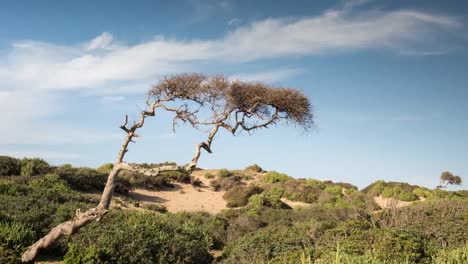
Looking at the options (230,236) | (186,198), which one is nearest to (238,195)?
(186,198)

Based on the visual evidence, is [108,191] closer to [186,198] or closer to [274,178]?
[186,198]

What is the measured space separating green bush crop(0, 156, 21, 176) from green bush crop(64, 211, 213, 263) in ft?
53.7

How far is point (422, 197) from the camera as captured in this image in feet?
123

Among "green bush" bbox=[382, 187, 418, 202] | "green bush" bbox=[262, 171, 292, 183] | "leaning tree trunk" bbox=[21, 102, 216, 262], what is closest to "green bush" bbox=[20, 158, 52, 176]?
"leaning tree trunk" bbox=[21, 102, 216, 262]

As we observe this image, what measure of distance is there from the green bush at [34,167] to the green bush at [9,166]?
319 mm

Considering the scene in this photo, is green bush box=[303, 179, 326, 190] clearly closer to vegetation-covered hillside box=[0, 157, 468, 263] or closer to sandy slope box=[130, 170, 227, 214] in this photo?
sandy slope box=[130, 170, 227, 214]

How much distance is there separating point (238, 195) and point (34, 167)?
44.1ft

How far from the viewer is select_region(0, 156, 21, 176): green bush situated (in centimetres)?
2669

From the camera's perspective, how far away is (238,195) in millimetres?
31172

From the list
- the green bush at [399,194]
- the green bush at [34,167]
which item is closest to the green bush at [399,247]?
the green bush at [34,167]

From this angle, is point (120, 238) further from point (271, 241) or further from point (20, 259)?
point (271, 241)

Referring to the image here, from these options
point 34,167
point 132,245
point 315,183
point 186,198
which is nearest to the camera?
point 132,245

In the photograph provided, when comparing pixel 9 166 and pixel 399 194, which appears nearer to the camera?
pixel 9 166

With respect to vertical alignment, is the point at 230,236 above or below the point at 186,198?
Result: below
